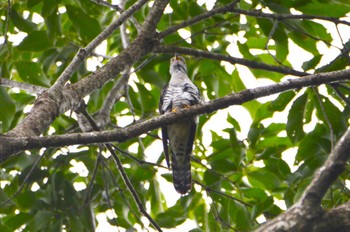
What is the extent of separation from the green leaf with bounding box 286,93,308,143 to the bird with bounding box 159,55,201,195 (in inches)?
40.0

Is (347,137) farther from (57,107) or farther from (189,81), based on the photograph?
(189,81)

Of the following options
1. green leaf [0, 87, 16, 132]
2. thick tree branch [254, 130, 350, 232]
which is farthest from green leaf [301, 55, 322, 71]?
thick tree branch [254, 130, 350, 232]

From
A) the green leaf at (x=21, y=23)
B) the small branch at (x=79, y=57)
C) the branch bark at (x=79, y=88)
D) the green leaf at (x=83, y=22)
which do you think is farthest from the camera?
the green leaf at (x=21, y=23)

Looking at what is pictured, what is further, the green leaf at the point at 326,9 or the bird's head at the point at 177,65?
the bird's head at the point at 177,65

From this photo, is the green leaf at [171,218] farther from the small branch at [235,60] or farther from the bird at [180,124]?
the small branch at [235,60]

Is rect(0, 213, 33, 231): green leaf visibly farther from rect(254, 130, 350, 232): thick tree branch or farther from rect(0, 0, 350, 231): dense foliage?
rect(254, 130, 350, 232): thick tree branch

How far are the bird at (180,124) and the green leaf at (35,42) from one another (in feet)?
3.70

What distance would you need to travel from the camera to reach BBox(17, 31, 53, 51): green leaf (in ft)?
15.8

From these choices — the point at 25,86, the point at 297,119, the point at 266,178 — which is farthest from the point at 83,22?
the point at 266,178

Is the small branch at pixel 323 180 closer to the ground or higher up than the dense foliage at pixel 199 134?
closer to the ground

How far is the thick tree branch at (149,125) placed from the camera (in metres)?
2.89

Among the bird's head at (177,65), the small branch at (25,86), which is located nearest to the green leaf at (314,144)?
the bird's head at (177,65)

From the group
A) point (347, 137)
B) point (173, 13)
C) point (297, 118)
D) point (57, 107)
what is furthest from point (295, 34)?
point (347, 137)

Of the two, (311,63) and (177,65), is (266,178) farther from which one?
(177,65)
